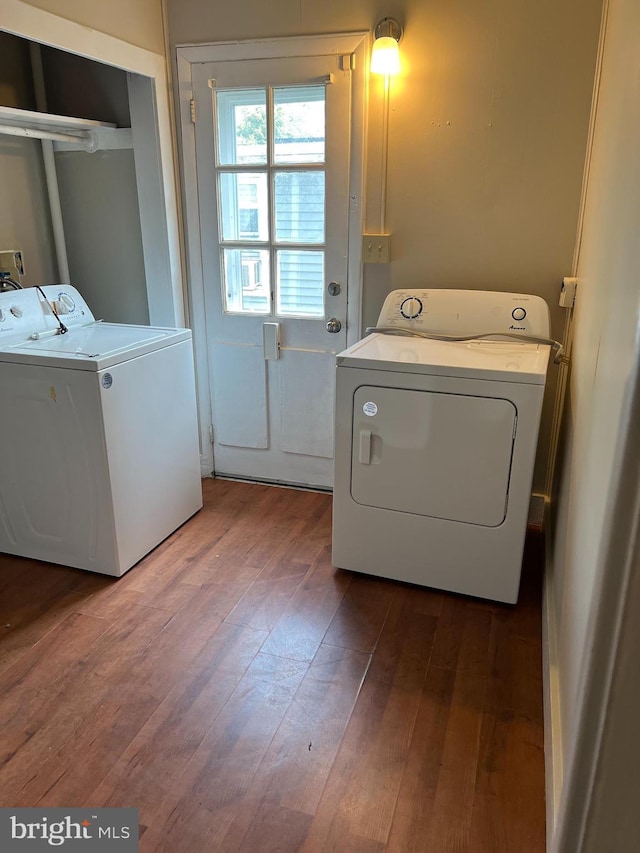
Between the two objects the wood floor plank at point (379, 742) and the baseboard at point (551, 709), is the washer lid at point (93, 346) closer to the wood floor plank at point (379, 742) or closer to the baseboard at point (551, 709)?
the wood floor plank at point (379, 742)

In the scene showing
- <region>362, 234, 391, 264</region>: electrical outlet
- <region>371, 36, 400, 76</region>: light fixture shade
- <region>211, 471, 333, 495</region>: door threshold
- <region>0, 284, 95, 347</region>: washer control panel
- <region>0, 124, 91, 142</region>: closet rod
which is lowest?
<region>211, 471, 333, 495</region>: door threshold

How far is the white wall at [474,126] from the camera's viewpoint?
7.34 ft

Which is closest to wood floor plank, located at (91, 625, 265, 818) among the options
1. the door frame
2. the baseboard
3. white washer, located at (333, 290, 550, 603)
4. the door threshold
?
white washer, located at (333, 290, 550, 603)

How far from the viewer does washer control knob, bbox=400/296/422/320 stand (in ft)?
8.26

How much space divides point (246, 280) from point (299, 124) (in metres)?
0.71

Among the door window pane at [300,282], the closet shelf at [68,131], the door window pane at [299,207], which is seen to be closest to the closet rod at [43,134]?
the closet shelf at [68,131]

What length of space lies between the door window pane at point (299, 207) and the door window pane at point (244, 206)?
0.21 feet

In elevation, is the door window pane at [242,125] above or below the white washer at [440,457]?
above

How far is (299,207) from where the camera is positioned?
268 centimetres

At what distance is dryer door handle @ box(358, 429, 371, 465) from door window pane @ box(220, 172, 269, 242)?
114 cm

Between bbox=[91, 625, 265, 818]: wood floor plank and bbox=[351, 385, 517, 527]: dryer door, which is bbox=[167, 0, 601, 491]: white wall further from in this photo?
bbox=[91, 625, 265, 818]: wood floor plank

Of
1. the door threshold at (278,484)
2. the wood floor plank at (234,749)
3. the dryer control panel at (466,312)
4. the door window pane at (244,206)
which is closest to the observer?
the wood floor plank at (234,749)

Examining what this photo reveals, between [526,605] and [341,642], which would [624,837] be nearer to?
[341,642]

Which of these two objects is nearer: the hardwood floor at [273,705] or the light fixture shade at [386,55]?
the hardwood floor at [273,705]
